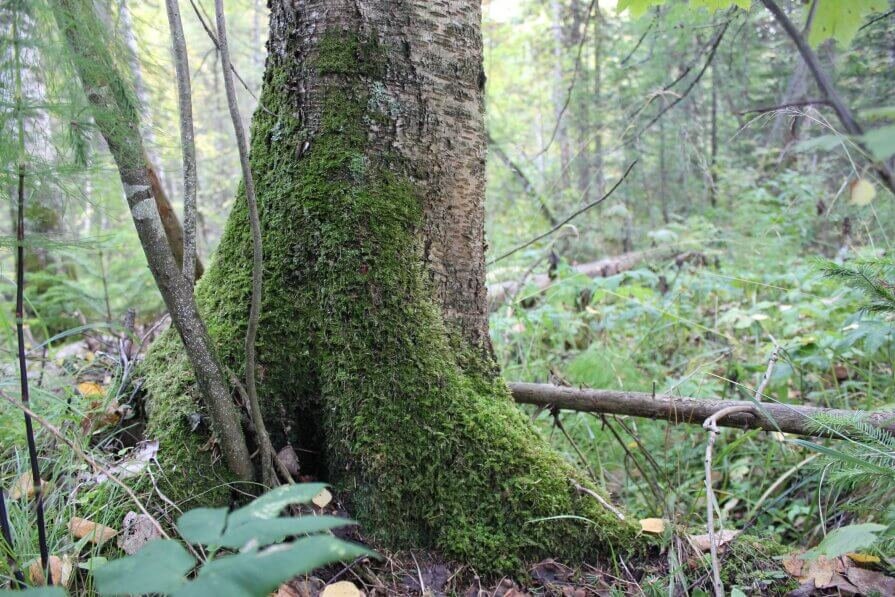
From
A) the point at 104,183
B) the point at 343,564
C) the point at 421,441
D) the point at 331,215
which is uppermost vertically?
the point at 104,183

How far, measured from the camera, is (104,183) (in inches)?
73.6

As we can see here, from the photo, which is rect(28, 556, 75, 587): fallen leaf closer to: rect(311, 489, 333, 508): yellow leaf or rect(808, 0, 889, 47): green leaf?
rect(311, 489, 333, 508): yellow leaf

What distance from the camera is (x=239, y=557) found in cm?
70

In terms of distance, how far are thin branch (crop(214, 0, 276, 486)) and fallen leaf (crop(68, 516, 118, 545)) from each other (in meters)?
0.44

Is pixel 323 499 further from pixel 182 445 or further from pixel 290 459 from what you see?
pixel 182 445

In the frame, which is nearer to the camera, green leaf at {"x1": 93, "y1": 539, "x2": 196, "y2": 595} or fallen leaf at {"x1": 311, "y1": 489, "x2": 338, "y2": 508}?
green leaf at {"x1": 93, "y1": 539, "x2": 196, "y2": 595}

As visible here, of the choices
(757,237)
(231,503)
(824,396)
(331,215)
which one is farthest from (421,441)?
(757,237)

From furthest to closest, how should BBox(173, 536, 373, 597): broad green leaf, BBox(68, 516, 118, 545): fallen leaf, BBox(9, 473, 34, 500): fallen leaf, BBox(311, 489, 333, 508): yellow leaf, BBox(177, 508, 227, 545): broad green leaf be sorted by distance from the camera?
BBox(311, 489, 333, 508): yellow leaf, BBox(9, 473, 34, 500): fallen leaf, BBox(68, 516, 118, 545): fallen leaf, BBox(177, 508, 227, 545): broad green leaf, BBox(173, 536, 373, 597): broad green leaf

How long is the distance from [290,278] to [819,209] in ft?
22.6

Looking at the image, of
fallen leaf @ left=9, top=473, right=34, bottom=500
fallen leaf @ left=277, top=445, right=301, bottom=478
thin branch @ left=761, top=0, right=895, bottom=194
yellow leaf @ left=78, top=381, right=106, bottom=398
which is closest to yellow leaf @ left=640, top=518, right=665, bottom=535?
fallen leaf @ left=277, top=445, right=301, bottom=478

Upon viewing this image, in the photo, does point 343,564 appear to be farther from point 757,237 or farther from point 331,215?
point 757,237

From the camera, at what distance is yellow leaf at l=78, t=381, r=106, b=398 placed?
2.16 m

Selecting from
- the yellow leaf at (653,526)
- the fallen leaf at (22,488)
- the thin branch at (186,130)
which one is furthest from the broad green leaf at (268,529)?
the yellow leaf at (653,526)

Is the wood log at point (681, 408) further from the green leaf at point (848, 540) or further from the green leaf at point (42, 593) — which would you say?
the green leaf at point (42, 593)
